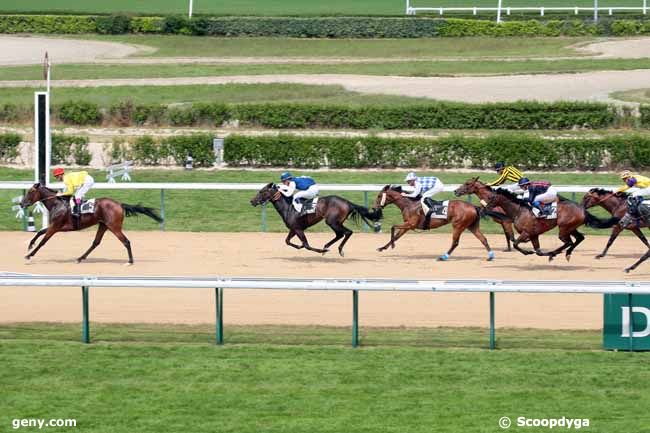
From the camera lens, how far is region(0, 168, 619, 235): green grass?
21125 millimetres

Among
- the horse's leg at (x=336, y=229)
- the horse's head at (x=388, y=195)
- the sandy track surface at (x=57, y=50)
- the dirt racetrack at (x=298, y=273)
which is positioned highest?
the sandy track surface at (x=57, y=50)

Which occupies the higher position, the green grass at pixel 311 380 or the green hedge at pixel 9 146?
the green hedge at pixel 9 146

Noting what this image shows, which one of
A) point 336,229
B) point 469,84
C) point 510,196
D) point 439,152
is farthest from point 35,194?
point 469,84

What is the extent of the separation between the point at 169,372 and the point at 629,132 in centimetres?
2011

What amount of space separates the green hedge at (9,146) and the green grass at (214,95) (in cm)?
669

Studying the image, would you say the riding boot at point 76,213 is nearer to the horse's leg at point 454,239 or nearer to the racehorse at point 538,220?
the horse's leg at point 454,239

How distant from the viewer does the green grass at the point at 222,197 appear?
21125 millimetres

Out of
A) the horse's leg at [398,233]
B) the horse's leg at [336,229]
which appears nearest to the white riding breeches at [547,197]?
the horse's leg at [398,233]

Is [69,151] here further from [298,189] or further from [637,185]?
[637,185]

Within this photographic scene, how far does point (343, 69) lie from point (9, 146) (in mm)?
17092

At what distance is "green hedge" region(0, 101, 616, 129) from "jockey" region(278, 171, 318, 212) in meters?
12.2

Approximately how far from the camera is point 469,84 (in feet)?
122

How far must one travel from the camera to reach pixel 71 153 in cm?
2644

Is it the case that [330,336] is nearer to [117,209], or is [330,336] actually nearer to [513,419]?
[513,419]
